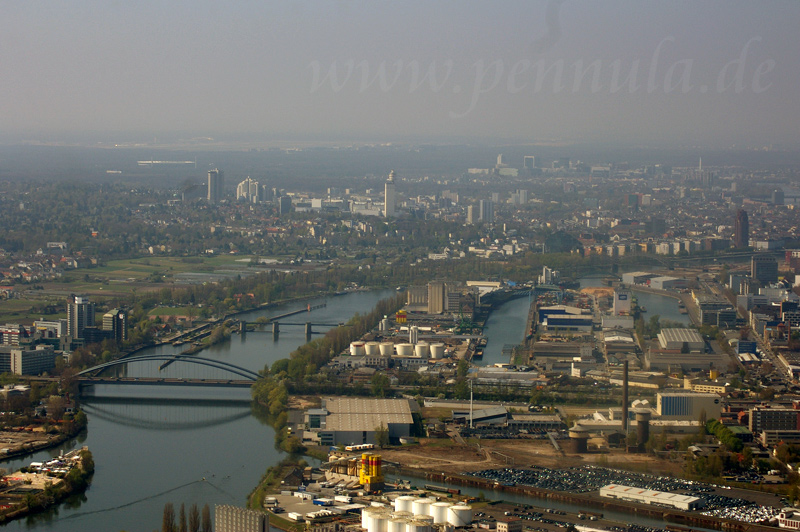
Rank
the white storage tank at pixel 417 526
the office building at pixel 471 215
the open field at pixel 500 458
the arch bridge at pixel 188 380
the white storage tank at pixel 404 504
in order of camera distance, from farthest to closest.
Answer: the office building at pixel 471 215 → the arch bridge at pixel 188 380 → the open field at pixel 500 458 → the white storage tank at pixel 404 504 → the white storage tank at pixel 417 526

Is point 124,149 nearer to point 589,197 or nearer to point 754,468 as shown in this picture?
point 589,197

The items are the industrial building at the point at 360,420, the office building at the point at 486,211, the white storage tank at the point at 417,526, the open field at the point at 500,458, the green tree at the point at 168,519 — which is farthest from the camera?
the office building at the point at 486,211

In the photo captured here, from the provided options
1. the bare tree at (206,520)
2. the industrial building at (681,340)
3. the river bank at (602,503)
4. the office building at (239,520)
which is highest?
the industrial building at (681,340)

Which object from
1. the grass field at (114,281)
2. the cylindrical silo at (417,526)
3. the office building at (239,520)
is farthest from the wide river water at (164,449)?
the grass field at (114,281)

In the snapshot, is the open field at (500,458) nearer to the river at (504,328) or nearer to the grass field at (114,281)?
the river at (504,328)

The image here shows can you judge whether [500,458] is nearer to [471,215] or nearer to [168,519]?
[168,519]

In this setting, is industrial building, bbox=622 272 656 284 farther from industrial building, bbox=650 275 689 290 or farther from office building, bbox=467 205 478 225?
office building, bbox=467 205 478 225

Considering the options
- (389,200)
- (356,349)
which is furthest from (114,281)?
(389,200)
